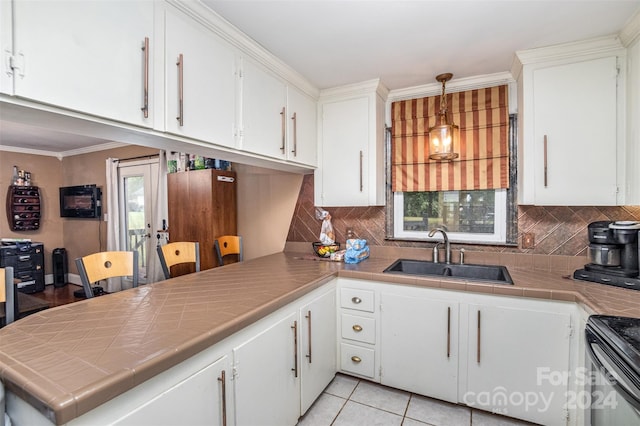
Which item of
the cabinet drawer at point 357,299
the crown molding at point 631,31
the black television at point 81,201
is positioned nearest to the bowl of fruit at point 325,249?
the cabinet drawer at point 357,299

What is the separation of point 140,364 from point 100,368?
99mm

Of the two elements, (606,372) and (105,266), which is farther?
(105,266)

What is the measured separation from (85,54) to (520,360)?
Answer: 2499 millimetres

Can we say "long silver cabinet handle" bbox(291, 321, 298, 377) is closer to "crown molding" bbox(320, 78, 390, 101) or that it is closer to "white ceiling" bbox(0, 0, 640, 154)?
"white ceiling" bbox(0, 0, 640, 154)

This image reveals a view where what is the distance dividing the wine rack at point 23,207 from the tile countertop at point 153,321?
4829 millimetres

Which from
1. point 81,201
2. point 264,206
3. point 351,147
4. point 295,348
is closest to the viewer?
point 295,348

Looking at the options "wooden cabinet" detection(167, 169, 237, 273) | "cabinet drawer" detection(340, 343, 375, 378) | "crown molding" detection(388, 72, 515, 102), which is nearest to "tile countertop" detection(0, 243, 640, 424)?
"cabinet drawer" detection(340, 343, 375, 378)

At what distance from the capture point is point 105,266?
164 centimetres

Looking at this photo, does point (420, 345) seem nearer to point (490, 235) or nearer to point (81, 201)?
point (490, 235)

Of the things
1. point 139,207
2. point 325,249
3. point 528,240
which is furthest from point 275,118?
point 139,207

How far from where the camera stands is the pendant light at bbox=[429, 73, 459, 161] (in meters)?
2.26

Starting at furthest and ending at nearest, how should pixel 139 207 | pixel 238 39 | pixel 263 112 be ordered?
pixel 139 207
pixel 263 112
pixel 238 39

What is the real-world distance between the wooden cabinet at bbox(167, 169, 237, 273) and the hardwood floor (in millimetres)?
2250

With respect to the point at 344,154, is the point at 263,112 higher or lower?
higher
